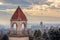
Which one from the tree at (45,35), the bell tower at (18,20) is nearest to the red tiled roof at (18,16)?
the bell tower at (18,20)

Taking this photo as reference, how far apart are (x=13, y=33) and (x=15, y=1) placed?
1012 millimetres

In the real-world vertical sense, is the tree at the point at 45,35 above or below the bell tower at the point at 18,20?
below

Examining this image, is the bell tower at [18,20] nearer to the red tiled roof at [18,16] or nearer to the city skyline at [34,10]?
the red tiled roof at [18,16]

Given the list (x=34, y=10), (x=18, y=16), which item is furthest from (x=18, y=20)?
(x=34, y=10)

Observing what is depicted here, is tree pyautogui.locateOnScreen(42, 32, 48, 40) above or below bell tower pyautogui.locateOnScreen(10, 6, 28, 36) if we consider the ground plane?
below

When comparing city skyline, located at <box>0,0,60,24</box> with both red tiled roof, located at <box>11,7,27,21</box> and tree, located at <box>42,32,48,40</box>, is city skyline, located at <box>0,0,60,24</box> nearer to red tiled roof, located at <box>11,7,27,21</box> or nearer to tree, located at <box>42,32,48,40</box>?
red tiled roof, located at <box>11,7,27,21</box>

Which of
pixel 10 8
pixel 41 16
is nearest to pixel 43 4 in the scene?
pixel 41 16

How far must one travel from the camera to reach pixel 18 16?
9.77 metres

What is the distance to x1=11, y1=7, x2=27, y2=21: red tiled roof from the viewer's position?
967 cm

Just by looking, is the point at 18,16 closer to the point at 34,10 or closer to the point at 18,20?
the point at 18,20

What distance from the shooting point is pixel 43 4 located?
9.86 m

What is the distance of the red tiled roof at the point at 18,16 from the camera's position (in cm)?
967

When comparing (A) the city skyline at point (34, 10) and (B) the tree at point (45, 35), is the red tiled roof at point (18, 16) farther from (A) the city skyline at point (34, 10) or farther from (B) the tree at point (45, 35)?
(B) the tree at point (45, 35)

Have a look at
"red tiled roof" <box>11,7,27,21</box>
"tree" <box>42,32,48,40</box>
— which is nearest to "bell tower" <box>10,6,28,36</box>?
"red tiled roof" <box>11,7,27,21</box>
